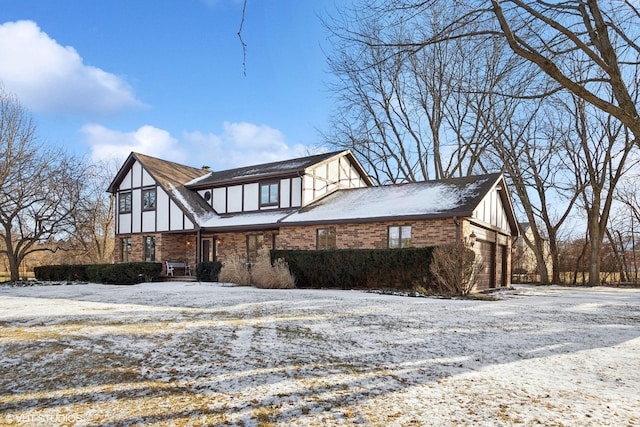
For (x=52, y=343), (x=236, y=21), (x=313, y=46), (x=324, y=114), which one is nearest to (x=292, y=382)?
(x=52, y=343)

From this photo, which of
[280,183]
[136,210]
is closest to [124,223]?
[136,210]

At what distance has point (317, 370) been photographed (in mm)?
3729

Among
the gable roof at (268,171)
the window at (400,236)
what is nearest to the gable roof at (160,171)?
the gable roof at (268,171)

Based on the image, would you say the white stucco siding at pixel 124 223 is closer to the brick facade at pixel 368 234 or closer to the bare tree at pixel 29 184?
the bare tree at pixel 29 184

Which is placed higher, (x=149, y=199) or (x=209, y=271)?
(x=149, y=199)

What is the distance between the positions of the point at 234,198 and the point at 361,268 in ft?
30.9

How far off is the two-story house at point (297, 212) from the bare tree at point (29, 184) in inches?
123

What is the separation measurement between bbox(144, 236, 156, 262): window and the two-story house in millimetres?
54

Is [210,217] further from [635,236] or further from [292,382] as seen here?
[635,236]

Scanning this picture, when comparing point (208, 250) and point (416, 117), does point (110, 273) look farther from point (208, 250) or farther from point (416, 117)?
point (416, 117)

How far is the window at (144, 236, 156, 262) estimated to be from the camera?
21.2m

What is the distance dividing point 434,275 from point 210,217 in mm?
12286

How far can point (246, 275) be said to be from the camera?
14.2 m

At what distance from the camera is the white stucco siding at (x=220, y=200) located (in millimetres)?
20969
